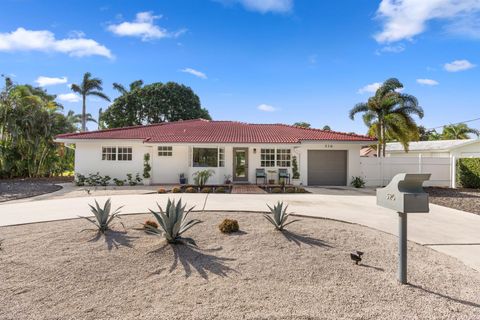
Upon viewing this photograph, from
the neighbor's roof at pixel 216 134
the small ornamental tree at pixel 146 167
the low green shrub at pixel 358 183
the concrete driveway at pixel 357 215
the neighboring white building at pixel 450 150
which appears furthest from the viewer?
the neighboring white building at pixel 450 150

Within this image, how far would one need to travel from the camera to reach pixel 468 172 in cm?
1712

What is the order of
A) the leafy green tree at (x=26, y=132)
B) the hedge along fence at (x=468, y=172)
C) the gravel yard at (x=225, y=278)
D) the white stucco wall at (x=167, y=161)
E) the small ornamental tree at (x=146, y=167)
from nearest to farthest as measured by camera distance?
the gravel yard at (x=225, y=278) < the hedge along fence at (x=468, y=172) < the small ornamental tree at (x=146, y=167) < the white stucco wall at (x=167, y=161) < the leafy green tree at (x=26, y=132)

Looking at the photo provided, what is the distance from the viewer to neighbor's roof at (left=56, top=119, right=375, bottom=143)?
17.2 m

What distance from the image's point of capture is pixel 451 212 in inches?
378

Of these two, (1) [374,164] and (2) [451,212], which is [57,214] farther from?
(1) [374,164]

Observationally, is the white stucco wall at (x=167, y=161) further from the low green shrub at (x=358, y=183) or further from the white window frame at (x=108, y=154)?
the low green shrub at (x=358, y=183)

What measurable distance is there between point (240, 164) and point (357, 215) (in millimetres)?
10185

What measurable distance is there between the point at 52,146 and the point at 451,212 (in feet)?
81.6

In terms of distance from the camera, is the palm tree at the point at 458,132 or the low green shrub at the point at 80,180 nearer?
the low green shrub at the point at 80,180

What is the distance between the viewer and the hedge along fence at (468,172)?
16734 millimetres

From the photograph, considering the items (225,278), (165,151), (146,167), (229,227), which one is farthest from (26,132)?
(225,278)

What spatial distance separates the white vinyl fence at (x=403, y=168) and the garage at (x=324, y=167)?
5.38 ft

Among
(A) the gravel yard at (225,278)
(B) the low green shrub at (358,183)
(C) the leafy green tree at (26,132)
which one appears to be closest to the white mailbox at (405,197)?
(A) the gravel yard at (225,278)

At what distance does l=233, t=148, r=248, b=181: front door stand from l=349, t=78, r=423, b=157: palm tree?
10.2m
